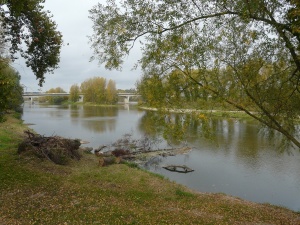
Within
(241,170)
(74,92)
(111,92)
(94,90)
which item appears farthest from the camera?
(74,92)

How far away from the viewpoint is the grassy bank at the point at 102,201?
7.83m

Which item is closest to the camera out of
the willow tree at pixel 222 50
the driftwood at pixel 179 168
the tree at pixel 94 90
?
the willow tree at pixel 222 50

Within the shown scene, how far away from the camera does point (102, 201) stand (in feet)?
30.5

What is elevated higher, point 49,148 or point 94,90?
point 94,90

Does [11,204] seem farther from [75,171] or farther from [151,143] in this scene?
[151,143]

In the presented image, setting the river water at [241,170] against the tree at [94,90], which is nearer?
the river water at [241,170]

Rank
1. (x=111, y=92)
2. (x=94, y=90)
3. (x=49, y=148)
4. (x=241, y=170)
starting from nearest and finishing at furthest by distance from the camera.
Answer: (x=49, y=148)
(x=241, y=170)
(x=111, y=92)
(x=94, y=90)

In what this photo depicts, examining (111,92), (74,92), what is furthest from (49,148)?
(74,92)

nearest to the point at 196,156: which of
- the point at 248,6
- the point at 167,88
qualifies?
the point at 167,88

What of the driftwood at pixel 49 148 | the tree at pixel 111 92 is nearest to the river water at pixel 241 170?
the driftwood at pixel 49 148

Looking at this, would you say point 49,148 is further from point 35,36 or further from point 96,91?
point 96,91

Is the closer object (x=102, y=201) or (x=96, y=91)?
(x=102, y=201)

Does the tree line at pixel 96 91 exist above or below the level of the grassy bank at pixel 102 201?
above

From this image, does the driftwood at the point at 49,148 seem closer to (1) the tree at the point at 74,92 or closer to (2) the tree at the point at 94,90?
(2) the tree at the point at 94,90
